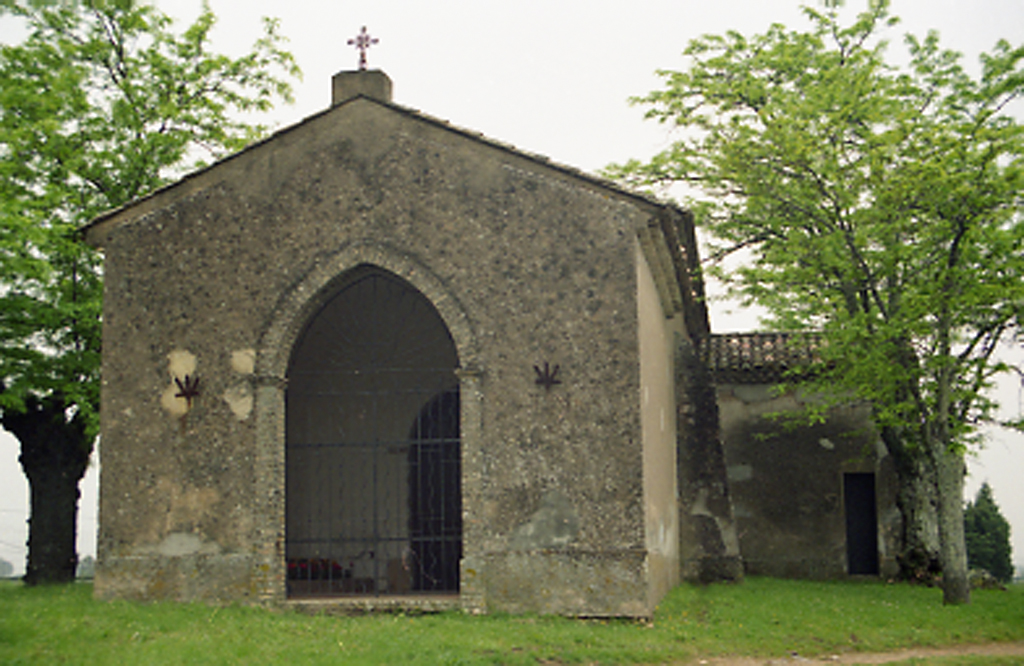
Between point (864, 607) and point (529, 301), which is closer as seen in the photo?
point (529, 301)

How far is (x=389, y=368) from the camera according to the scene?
12.3 meters

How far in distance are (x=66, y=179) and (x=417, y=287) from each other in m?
9.46

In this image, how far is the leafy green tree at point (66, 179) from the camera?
15.9m

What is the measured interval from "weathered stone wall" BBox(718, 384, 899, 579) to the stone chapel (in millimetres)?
5746

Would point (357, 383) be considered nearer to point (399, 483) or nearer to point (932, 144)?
point (399, 483)

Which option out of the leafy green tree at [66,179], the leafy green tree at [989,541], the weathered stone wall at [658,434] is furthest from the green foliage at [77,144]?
the leafy green tree at [989,541]

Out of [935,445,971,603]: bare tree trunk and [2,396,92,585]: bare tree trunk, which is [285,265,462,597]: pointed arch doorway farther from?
[935,445,971,603]: bare tree trunk

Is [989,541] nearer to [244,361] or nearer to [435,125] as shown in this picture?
[435,125]

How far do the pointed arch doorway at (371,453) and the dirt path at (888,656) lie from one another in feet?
18.8

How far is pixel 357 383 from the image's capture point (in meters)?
16.4

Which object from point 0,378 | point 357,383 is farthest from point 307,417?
point 0,378

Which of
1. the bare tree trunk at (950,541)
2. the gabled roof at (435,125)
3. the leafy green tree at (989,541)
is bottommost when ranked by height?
the leafy green tree at (989,541)

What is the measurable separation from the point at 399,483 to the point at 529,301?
5629 mm

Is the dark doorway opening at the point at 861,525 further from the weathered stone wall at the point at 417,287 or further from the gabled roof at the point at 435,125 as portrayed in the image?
the weathered stone wall at the point at 417,287
